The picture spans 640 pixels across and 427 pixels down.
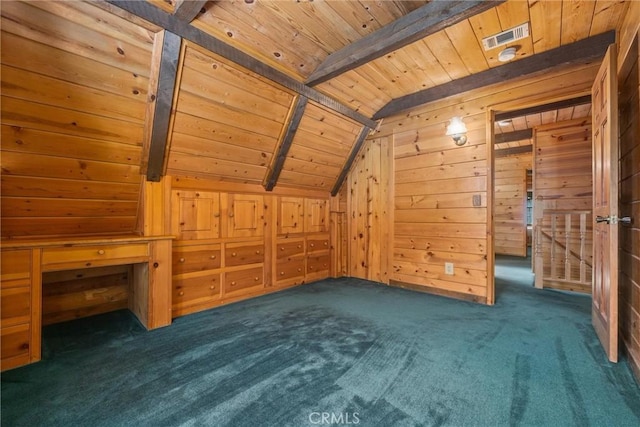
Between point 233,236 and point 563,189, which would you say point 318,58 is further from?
point 563,189

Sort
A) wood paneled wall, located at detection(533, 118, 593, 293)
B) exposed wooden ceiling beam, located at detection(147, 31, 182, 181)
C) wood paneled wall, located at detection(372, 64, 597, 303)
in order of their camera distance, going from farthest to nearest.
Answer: wood paneled wall, located at detection(533, 118, 593, 293), wood paneled wall, located at detection(372, 64, 597, 303), exposed wooden ceiling beam, located at detection(147, 31, 182, 181)

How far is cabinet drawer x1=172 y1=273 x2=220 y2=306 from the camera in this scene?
258 cm

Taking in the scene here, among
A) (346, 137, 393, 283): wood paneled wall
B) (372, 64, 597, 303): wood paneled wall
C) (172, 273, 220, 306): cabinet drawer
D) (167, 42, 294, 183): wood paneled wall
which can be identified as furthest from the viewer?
(346, 137, 393, 283): wood paneled wall

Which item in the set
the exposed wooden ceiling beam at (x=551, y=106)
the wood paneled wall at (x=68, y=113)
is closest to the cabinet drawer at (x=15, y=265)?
the wood paneled wall at (x=68, y=113)

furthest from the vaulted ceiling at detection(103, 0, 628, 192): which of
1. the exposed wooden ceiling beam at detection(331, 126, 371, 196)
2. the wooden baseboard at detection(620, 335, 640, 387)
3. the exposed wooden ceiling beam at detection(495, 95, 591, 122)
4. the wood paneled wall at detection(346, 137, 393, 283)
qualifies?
the wooden baseboard at detection(620, 335, 640, 387)

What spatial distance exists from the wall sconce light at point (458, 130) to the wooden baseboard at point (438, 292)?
5.65ft

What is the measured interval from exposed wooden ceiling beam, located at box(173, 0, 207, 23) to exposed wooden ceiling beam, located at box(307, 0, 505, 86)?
3.72 ft

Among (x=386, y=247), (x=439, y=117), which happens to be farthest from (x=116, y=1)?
(x=386, y=247)

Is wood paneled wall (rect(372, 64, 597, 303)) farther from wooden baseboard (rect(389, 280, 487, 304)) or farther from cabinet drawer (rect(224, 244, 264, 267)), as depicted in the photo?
cabinet drawer (rect(224, 244, 264, 267))

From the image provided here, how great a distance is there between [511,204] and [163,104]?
7.12 m

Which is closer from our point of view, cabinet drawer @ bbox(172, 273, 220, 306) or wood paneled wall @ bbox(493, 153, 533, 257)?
cabinet drawer @ bbox(172, 273, 220, 306)

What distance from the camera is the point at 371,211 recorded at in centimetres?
396

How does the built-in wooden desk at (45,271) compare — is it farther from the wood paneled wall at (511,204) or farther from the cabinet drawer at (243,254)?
the wood paneled wall at (511,204)

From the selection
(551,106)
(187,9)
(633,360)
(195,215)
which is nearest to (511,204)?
(551,106)
